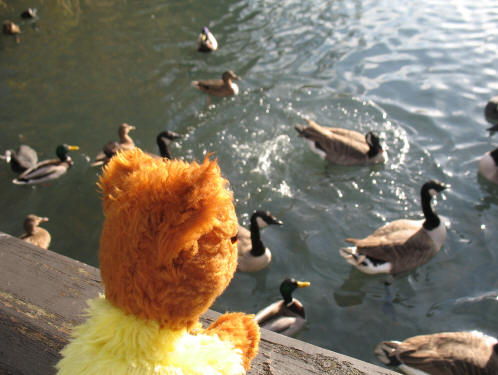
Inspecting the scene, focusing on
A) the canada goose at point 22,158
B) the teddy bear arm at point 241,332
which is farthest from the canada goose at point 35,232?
the teddy bear arm at point 241,332

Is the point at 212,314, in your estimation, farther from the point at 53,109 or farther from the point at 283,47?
the point at 283,47

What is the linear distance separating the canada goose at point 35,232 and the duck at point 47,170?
1.04 m

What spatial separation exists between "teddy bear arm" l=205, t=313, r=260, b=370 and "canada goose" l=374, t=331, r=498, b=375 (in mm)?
2794

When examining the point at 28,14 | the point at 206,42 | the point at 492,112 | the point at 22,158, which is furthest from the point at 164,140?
the point at 28,14

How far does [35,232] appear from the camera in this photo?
5.37m

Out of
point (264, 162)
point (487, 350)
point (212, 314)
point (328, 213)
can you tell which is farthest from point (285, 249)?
point (212, 314)

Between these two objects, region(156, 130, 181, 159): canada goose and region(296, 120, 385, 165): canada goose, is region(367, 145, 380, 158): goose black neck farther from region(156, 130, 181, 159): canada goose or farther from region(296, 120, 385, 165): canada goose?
region(156, 130, 181, 159): canada goose

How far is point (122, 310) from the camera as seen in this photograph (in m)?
1.27

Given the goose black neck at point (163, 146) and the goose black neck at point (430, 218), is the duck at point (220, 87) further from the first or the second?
the goose black neck at point (430, 218)

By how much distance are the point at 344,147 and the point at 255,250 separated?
2.49 meters

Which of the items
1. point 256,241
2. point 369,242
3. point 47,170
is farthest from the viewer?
point 47,170

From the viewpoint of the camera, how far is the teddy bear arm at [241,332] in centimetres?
155

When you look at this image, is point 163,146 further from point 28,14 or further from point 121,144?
point 28,14

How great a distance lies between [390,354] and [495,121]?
17.9 ft
